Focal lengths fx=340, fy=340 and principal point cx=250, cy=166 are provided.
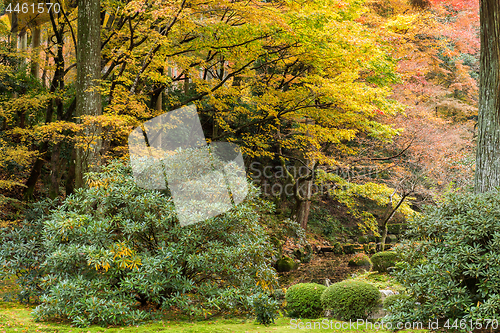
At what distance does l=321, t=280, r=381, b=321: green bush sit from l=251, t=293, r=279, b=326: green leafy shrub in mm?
1703

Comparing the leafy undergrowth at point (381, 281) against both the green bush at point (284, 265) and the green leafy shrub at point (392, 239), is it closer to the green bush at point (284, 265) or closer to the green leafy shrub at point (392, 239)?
the green bush at point (284, 265)

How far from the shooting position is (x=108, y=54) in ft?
25.6

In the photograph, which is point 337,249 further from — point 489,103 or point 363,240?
point 489,103

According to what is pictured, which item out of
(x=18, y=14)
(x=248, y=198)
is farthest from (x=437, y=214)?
(x=18, y=14)

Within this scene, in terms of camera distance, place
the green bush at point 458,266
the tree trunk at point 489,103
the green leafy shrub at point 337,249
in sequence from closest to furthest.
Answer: the green bush at point 458,266
the tree trunk at point 489,103
the green leafy shrub at point 337,249

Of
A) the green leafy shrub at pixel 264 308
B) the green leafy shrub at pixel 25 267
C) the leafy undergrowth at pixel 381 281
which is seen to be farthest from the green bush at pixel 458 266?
the green leafy shrub at pixel 25 267

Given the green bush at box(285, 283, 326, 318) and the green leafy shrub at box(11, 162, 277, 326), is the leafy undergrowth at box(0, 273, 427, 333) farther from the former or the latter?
the green bush at box(285, 283, 326, 318)

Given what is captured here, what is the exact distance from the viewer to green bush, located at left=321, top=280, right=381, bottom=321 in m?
5.42

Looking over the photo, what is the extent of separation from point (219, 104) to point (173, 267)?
19.5 ft

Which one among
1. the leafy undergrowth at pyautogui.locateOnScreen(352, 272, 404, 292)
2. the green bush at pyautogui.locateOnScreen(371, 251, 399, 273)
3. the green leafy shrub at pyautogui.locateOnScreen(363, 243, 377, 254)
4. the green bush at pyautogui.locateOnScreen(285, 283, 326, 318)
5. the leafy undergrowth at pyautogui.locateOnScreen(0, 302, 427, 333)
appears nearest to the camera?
the leafy undergrowth at pyautogui.locateOnScreen(0, 302, 427, 333)

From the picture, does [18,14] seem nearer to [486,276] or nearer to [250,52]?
[250,52]

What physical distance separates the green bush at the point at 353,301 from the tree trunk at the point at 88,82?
463 cm

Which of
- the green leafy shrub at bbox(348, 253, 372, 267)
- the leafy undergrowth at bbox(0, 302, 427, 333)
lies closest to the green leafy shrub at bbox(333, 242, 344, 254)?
the green leafy shrub at bbox(348, 253, 372, 267)

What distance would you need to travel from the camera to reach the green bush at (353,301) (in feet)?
17.8
